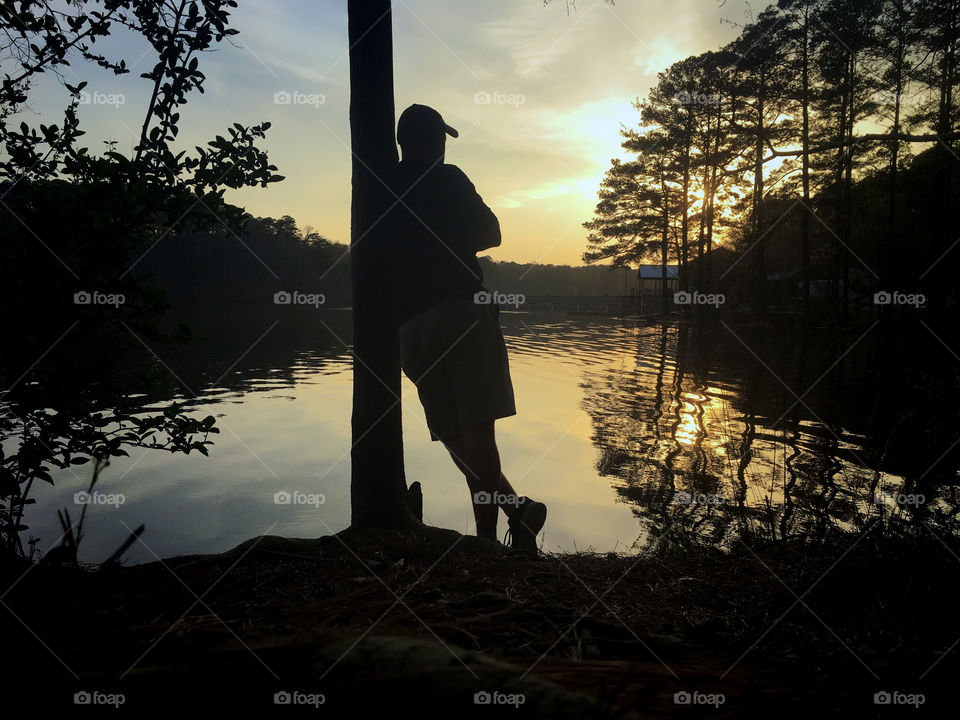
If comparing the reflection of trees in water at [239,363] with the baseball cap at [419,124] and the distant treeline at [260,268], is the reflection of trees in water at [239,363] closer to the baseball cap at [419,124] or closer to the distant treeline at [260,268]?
the baseball cap at [419,124]

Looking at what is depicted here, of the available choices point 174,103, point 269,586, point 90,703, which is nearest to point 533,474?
point 269,586

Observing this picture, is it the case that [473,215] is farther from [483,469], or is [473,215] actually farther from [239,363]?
[239,363]

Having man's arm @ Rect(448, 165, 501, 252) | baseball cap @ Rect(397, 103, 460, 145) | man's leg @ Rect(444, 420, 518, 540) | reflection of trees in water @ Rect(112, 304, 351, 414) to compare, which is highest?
baseball cap @ Rect(397, 103, 460, 145)

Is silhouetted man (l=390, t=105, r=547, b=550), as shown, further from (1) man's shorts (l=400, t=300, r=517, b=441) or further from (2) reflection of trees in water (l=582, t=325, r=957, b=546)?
(2) reflection of trees in water (l=582, t=325, r=957, b=546)

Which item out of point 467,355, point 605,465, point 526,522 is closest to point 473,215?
point 467,355

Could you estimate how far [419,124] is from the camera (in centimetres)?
421

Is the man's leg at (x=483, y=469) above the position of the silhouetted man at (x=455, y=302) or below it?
below

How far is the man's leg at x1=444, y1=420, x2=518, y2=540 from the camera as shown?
402 centimetres

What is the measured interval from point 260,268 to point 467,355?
4401 inches

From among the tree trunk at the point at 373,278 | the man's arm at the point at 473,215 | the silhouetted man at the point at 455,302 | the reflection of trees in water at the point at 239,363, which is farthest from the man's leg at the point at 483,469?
the reflection of trees in water at the point at 239,363

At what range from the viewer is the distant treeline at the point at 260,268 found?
305 ft

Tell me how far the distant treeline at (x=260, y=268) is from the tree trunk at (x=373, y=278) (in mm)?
69282

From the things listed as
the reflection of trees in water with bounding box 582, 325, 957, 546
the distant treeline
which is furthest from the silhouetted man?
the distant treeline

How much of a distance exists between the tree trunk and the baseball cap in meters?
0.25
